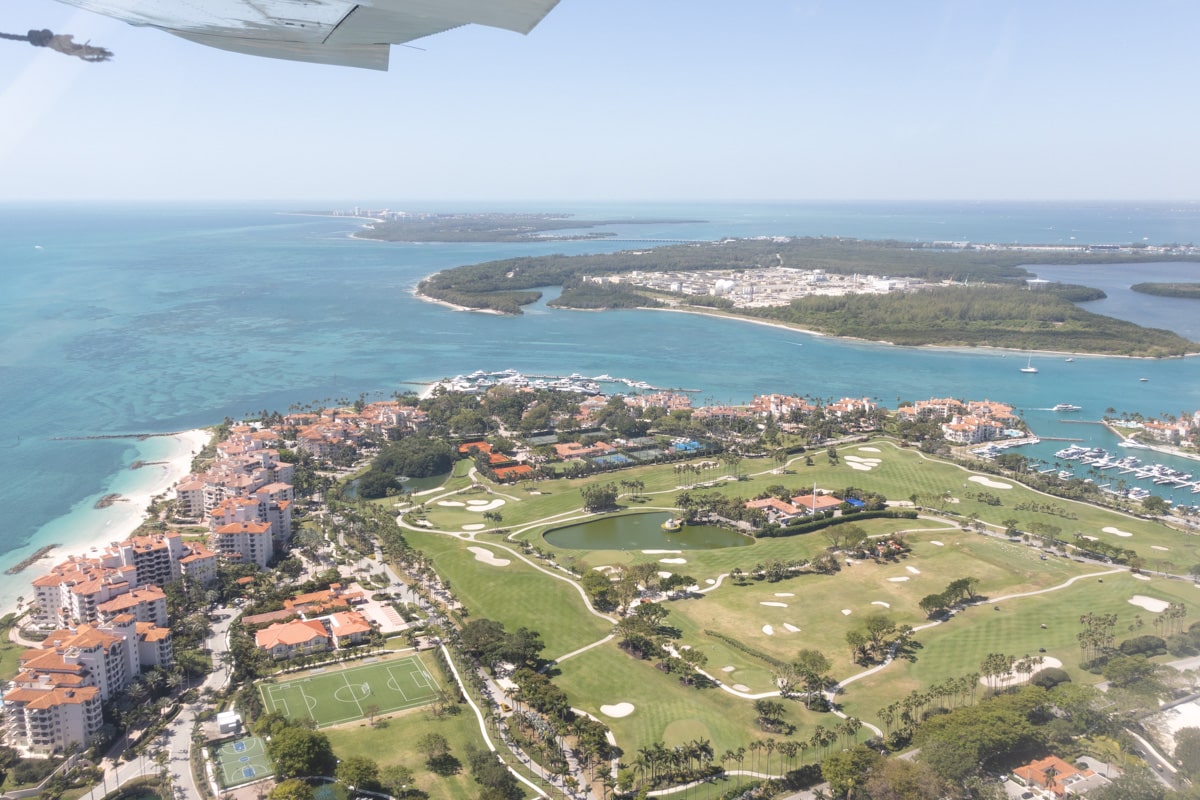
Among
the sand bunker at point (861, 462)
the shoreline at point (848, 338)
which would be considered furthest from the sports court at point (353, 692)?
the shoreline at point (848, 338)

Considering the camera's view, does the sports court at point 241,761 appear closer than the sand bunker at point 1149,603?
Yes

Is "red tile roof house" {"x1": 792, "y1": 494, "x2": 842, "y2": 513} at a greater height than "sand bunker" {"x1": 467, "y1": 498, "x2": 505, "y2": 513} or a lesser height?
greater

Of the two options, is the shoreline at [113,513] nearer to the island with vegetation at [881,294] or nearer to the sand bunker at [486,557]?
the sand bunker at [486,557]

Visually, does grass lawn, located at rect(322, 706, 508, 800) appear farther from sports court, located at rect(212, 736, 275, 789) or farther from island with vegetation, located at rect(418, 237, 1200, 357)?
island with vegetation, located at rect(418, 237, 1200, 357)

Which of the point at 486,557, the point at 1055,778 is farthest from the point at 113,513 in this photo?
the point at 1055,778

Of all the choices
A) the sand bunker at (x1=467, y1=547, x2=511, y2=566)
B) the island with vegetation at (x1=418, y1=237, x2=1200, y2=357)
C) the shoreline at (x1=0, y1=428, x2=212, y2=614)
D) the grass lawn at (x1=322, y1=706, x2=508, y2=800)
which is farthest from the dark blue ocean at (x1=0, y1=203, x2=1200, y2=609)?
the grass lawn at (x1=322, y1=706, x2=508, y2=800)

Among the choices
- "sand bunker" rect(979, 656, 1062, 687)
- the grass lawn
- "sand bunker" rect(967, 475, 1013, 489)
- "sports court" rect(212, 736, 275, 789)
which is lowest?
"sports court" rect(212, 736, 275, 789)
